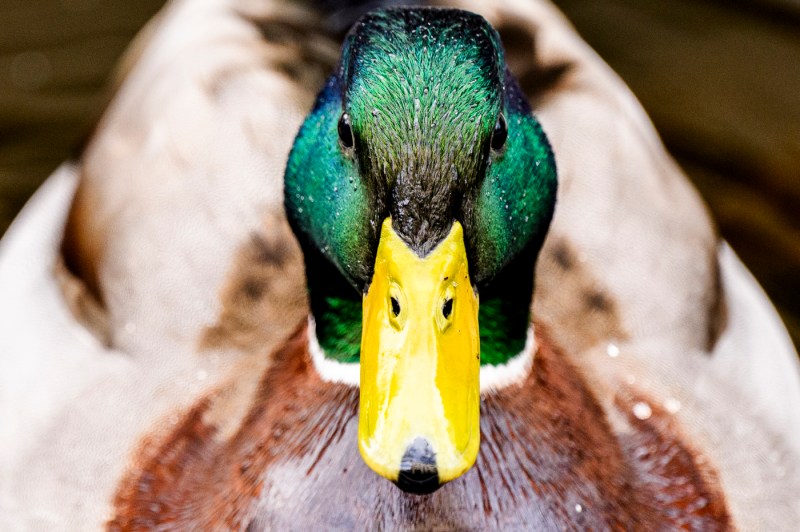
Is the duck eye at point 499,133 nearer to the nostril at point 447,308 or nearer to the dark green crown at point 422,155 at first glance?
the dark green crown at point 422,155

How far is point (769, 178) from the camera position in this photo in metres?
4.83

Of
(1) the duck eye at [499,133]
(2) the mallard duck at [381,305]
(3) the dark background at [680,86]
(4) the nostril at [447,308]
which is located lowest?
(3) the dark background at [680,86]

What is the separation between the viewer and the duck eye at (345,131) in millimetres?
2318

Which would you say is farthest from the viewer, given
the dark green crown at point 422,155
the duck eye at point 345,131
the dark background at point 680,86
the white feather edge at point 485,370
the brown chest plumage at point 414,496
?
the dark background at point 680,86

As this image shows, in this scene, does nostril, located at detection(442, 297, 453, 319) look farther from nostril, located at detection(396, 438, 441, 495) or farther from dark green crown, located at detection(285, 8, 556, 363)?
nostril, located at detection(396, 438, 441, 495)

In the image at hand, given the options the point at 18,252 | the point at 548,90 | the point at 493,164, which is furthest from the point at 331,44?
the point at 493,164

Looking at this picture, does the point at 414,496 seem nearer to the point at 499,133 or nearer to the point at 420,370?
the point at 420,370

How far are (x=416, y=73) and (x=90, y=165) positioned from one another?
5.28 feet

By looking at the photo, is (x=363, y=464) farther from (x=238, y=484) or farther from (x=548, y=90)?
(x=548, y=90)

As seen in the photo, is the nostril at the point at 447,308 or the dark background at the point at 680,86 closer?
the nostril at the point at 447,308

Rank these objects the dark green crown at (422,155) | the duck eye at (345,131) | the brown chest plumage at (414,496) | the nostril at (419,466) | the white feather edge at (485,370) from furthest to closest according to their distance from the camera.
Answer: the white feather edge at (485,370) → the brown chest plumage at (414,496) → the duck eye at (345,131) → the dark green crown at (422,155) → the nostril at (419,466)

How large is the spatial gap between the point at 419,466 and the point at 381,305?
291 millimetres

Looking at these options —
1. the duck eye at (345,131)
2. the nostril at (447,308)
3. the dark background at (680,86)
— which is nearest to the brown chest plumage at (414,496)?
the nostril at (447,308)

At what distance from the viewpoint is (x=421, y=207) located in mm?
2188
